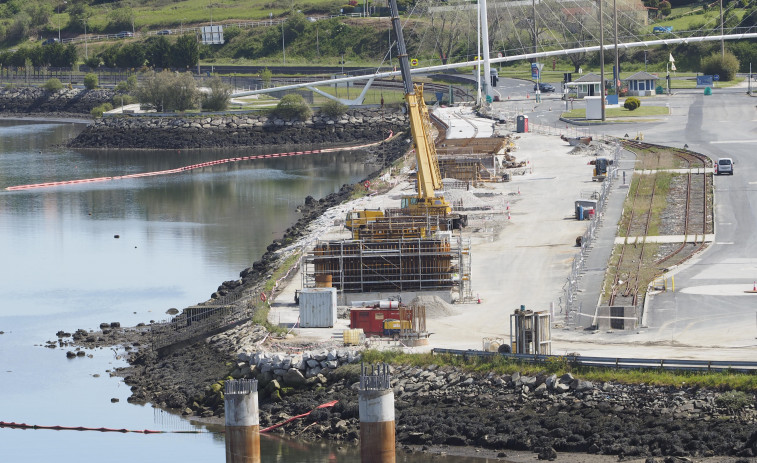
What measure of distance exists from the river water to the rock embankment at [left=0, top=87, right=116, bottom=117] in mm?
30038

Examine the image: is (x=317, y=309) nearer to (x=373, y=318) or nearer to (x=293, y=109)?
(x=373, y=318)

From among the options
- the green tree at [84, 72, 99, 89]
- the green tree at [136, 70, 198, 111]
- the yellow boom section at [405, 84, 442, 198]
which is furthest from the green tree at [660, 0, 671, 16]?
the yellow boom section at [405, 84, 442, 198]

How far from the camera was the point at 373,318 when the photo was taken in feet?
149

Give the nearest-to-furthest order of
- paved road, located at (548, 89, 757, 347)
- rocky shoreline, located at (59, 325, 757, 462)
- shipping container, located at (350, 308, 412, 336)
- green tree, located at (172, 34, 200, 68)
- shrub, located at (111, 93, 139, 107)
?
rocky shoreline, located at (59, 325, 757, 462) < paved road, located at (548, 89, 757, 347) < shipping container, located at (350, 308, 412, 336) < shrub, located at (111, 93, 139, 107) < green tree, located at (172, 34, 200, 68)

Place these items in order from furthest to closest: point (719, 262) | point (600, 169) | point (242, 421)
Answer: point (600, 169) < point (719, 262) < point (242, 421)

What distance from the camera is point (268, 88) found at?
15438cm

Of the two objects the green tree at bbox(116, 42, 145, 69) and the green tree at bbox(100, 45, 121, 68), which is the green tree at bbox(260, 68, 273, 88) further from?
the green tree at bbox(100, 45, 121, 68)

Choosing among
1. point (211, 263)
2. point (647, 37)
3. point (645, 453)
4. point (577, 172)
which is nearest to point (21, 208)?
point (211, 263)

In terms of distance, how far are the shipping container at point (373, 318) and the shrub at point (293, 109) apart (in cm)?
9369

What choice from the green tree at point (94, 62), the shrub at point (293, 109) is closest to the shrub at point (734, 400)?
the shrub at point (293, 109)

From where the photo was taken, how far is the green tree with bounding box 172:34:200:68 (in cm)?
17812

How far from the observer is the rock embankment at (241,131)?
134 m

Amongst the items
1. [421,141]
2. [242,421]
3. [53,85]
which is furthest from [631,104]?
[53,85]

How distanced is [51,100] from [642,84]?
85.7 meters
